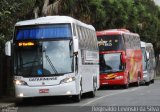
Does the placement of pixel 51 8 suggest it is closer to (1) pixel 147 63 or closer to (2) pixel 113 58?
(2) pixel 113 58

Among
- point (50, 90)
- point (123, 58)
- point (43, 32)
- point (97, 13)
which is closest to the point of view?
point (50, 90)

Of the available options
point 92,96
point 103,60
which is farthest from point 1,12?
point 103,60

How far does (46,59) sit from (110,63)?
50.1 ft

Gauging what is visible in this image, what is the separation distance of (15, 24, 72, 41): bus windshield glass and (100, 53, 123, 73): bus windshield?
14.5m

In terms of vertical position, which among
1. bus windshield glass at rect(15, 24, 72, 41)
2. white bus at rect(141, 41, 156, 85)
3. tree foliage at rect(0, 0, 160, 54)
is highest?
tree foliage at rect(0, 0, 160, 54)

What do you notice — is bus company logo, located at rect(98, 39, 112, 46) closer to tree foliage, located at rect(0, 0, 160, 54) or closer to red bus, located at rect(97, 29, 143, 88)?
red bus, located at rect(97, 29, 143, 88)

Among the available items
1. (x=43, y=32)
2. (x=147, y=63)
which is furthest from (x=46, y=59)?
(x=147, y=63)

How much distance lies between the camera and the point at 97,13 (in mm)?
42219

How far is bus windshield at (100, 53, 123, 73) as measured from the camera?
38.6 metres

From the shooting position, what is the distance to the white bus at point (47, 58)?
2358 cm

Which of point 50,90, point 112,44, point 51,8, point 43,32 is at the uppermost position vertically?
point 51,8

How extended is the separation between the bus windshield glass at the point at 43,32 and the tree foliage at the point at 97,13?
2.35ft

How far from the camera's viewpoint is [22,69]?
941 inches

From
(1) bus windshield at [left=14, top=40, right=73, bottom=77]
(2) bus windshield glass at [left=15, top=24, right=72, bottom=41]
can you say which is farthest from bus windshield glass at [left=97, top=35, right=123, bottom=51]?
(1) bus windshield at [left=14, top=40, right=73, bottom=77]
